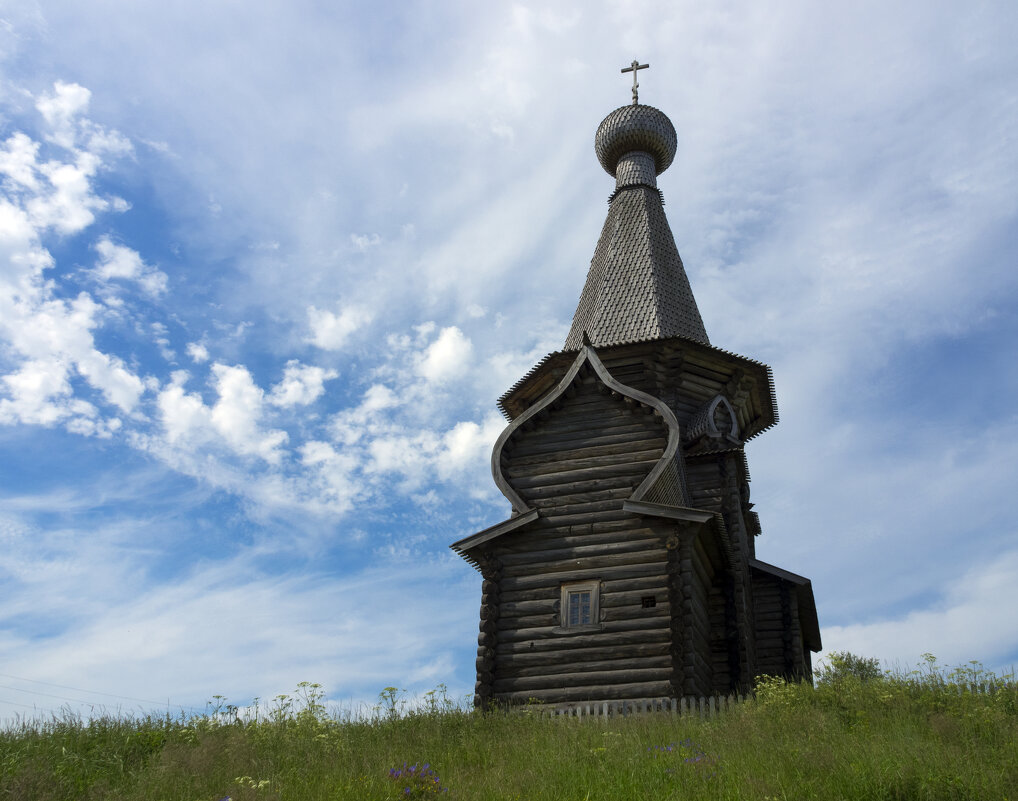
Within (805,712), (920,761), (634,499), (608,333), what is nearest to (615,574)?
(634,499)

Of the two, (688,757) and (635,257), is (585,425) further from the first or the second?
(635,257)

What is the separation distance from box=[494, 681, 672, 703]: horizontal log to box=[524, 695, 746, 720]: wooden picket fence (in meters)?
0.12

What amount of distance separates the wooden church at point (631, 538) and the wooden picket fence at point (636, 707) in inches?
11.0

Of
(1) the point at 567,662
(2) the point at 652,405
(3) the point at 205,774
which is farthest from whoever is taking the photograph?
(2) the point at 652,405

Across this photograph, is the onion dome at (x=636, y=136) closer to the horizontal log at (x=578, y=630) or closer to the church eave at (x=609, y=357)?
the church eave at (x=609, y=357)

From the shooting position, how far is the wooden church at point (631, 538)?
14.3m

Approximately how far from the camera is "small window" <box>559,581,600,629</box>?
14.6 meters

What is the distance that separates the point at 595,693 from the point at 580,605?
1519 millimetres

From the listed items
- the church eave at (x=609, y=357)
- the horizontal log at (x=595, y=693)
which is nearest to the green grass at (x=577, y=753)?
the horizontal log at (x=595, y=693)

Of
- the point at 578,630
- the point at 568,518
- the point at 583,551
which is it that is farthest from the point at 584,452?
the point at 578,630

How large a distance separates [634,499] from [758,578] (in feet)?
22.9

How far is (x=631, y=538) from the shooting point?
14.9 meters

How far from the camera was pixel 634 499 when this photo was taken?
1484cm

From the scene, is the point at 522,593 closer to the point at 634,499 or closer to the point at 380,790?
the point at 634,499
